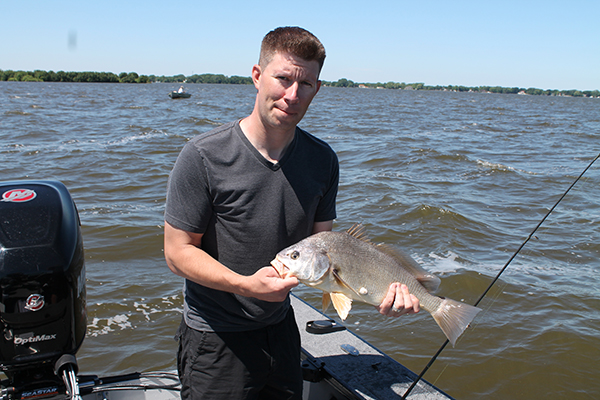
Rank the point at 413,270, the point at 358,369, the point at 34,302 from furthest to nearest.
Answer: the point at 358,369 → the point at 413,270 → the point at 34,302

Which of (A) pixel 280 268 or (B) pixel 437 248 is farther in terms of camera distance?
(B) pixel 437 248

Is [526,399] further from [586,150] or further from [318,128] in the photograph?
[318,128]

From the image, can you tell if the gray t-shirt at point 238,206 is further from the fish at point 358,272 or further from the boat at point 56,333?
the boat at point 56,333

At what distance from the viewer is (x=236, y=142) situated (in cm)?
217

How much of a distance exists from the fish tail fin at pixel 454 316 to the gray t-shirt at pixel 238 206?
2.75ft

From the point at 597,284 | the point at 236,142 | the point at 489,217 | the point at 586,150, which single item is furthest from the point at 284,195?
the point at 586,150

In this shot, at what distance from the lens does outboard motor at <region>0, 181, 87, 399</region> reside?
7.64 ft

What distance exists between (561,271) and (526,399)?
3.12 meters

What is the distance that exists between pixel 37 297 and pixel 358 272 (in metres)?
1.69

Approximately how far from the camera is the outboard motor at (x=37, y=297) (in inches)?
91.7

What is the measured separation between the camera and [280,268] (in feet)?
6.71

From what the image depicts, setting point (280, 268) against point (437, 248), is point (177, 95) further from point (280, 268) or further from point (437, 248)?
point (280, 268)

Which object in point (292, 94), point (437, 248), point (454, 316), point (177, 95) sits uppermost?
point (292, 94)

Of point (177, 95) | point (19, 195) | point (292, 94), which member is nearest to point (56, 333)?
point (19, 195)
